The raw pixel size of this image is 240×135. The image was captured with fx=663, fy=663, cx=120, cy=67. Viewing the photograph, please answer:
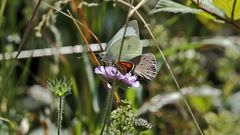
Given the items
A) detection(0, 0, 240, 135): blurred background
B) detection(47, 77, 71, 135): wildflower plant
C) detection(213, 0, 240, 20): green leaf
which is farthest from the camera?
detection(0, 0, 240, 135): blurred background

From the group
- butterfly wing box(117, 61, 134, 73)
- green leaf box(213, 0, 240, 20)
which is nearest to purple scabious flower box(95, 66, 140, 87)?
butterfly wing box(117, 61, 134, 73)

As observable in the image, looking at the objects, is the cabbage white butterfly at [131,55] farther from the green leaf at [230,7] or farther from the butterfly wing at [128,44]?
the green leaf at [230,7]

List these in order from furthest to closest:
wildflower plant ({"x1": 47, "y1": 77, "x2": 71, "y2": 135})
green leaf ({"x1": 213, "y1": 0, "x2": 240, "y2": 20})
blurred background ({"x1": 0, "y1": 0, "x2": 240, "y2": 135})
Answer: blurred background ({"x1": 0, "y1": 0, "x2": 240, "y2": 135}) < green leaf ({"x1": 213, "y1": 0, "x2": 240, "y2": 20}) < wildflower plant ({"x1": 47, "y1": 77, "x2": 71, "y2": 135})

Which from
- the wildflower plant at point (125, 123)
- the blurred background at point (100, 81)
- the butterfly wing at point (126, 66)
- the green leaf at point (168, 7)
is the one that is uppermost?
the butterfly wing at point (126, 66)

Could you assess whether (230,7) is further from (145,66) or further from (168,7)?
(145,66)

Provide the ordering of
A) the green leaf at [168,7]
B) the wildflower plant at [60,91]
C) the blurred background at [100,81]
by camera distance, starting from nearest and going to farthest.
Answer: the wildflower plant at [60,91] → the green leaf at [168,7] → the blurred background at [100,81]

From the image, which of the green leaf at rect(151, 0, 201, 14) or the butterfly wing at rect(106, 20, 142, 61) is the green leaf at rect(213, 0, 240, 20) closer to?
the green leaf at rect(151, 0, 201, 14)

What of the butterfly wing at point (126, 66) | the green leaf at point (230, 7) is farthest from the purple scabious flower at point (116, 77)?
the green leaf at point (230, 7)
